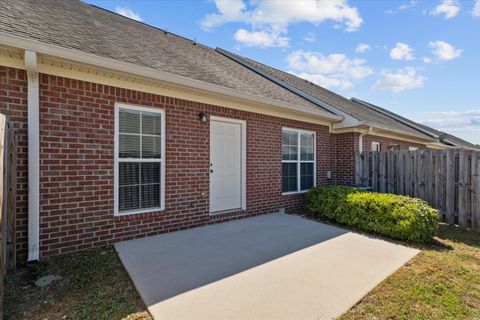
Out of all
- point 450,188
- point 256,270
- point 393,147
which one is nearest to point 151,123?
point 256,270

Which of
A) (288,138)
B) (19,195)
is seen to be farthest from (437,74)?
(19,195)

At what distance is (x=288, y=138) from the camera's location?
7508mm

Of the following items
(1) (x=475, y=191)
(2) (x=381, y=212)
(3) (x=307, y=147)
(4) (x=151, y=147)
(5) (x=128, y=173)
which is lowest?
(2) (x=381, y=212)

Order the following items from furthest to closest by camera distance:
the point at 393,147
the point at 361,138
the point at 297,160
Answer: the point at 393,147
the point at 361,138
the point at 297,160

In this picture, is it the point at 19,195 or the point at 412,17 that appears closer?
the point at 19,195

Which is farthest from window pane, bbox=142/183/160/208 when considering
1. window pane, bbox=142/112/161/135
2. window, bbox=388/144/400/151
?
window, bbox=388/144/400/151

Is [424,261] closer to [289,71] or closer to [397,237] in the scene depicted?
[397,237]

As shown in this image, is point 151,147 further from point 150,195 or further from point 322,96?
point 322,96

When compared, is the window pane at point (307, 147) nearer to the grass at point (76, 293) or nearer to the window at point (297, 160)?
the window at point (297, 160)

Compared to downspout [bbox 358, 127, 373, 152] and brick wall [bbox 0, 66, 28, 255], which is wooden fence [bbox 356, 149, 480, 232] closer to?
downspout [bbox 358, 127, 373, 152]

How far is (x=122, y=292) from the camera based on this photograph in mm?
2850

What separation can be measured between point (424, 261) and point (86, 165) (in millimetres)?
5553

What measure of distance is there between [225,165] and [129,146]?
7.50 feet

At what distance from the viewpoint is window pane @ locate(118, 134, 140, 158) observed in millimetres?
4496
